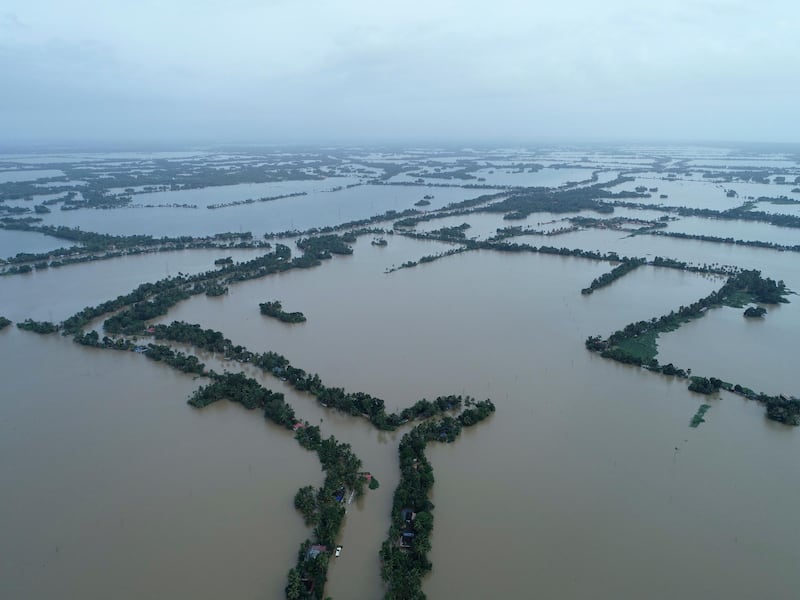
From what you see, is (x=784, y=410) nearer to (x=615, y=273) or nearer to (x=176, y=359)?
(x=615, y=273)

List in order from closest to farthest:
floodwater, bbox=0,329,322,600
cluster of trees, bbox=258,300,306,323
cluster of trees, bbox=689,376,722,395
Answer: floodwater, bbox=0,329,322,600 → cluster of trees, bbox=689,376,722,395 → cluster of trees, bbox=258,300,306,323

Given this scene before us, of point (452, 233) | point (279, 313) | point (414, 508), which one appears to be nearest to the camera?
point (414, 508)

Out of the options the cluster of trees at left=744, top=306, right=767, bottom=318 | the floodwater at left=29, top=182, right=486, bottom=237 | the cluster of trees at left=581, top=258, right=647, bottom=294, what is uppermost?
the floodwater at left=29, top=182, right=486, bottom=237

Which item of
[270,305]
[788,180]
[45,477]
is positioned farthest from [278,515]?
[788,180]

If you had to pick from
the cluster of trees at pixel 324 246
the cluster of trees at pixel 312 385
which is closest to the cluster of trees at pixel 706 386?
the cluster of trees at pixel 312 385

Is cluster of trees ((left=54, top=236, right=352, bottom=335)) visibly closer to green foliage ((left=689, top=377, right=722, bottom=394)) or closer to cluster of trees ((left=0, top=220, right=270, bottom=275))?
cluster of trees ((left=0, top=220, right=270, bottom=275))

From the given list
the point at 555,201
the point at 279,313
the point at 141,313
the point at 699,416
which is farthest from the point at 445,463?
the point at 555,201

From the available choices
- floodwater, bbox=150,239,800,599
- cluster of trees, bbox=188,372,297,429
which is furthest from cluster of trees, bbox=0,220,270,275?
cluster of trees, bbox=188,372,297,429
